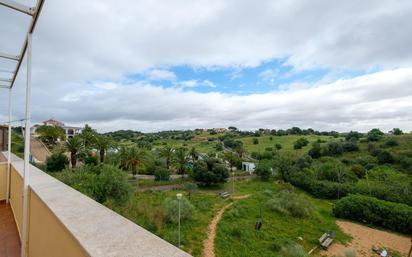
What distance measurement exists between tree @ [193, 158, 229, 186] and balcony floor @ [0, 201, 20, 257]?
63.7 ft

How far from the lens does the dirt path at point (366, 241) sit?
12.0 m

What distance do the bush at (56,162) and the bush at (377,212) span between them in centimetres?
2495

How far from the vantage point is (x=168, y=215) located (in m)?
13.2

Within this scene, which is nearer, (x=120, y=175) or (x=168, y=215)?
(x=120, y=175)

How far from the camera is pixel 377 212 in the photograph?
16438mm

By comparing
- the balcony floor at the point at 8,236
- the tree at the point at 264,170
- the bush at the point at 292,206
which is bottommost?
the bush at the point at 292,206

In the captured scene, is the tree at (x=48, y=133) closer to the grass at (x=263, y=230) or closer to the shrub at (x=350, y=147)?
the grass at (x=263, y=230)

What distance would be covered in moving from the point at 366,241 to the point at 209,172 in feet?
46.1

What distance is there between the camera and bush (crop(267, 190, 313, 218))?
1634 cm

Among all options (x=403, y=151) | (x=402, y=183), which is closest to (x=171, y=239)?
(x=402, y=183)

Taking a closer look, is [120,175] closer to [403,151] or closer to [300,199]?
[300,199]

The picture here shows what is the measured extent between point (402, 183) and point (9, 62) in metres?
29.0

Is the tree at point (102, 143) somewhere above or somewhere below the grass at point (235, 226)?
above

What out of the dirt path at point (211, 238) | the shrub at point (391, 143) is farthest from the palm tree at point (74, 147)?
the shrub at point (391, 143)
